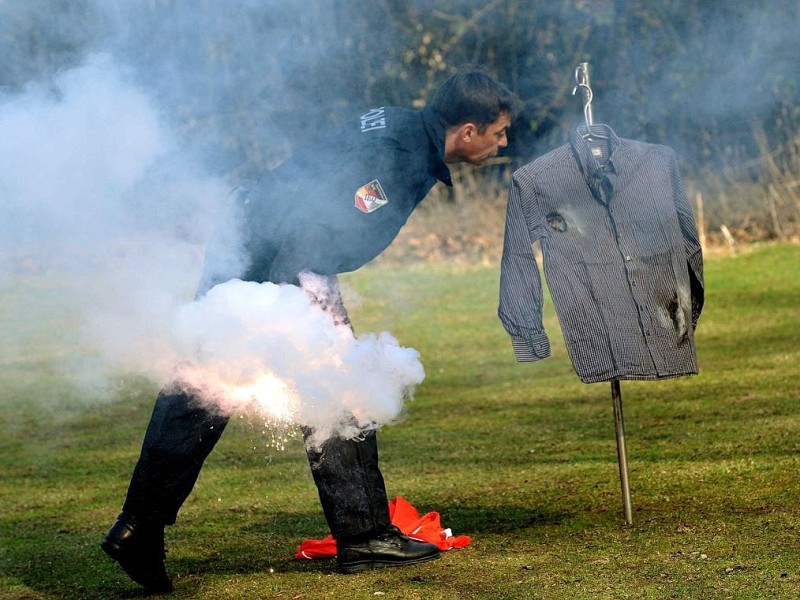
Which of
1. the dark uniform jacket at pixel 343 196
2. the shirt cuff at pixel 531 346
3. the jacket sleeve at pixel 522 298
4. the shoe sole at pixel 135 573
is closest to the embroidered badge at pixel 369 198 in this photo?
the dark uniform jacket at pixel 343 196

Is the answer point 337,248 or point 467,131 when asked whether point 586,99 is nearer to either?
point 467,131

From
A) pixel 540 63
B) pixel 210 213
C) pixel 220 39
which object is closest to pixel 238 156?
pixel 220 39

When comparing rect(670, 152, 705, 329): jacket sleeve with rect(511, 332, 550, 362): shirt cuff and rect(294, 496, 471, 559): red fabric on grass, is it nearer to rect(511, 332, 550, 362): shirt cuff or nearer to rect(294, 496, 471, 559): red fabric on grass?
rect(511, 332, 550, 362): shirt cuff

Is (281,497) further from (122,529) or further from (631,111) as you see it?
(631,111)

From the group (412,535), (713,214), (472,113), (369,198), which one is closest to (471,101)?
(472,113)

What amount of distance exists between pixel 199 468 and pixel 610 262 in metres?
1.89

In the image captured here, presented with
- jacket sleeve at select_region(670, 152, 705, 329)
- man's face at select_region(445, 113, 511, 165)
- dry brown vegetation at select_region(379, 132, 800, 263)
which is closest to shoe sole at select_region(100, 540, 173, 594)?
man's face at select_region(445, 113, 511, 165)

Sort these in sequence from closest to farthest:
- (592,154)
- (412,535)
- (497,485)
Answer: (412,535), (592,154), (497,485)

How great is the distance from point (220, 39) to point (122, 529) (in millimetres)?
2655

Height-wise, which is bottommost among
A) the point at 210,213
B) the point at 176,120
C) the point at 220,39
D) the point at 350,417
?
the point at 350,417

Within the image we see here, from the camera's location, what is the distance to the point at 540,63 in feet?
53.4

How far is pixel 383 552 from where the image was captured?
4406 millimetres

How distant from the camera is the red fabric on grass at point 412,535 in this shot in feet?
15.2

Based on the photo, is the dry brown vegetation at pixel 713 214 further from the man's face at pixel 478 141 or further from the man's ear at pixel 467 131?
the man's ear at pixel 467 131
